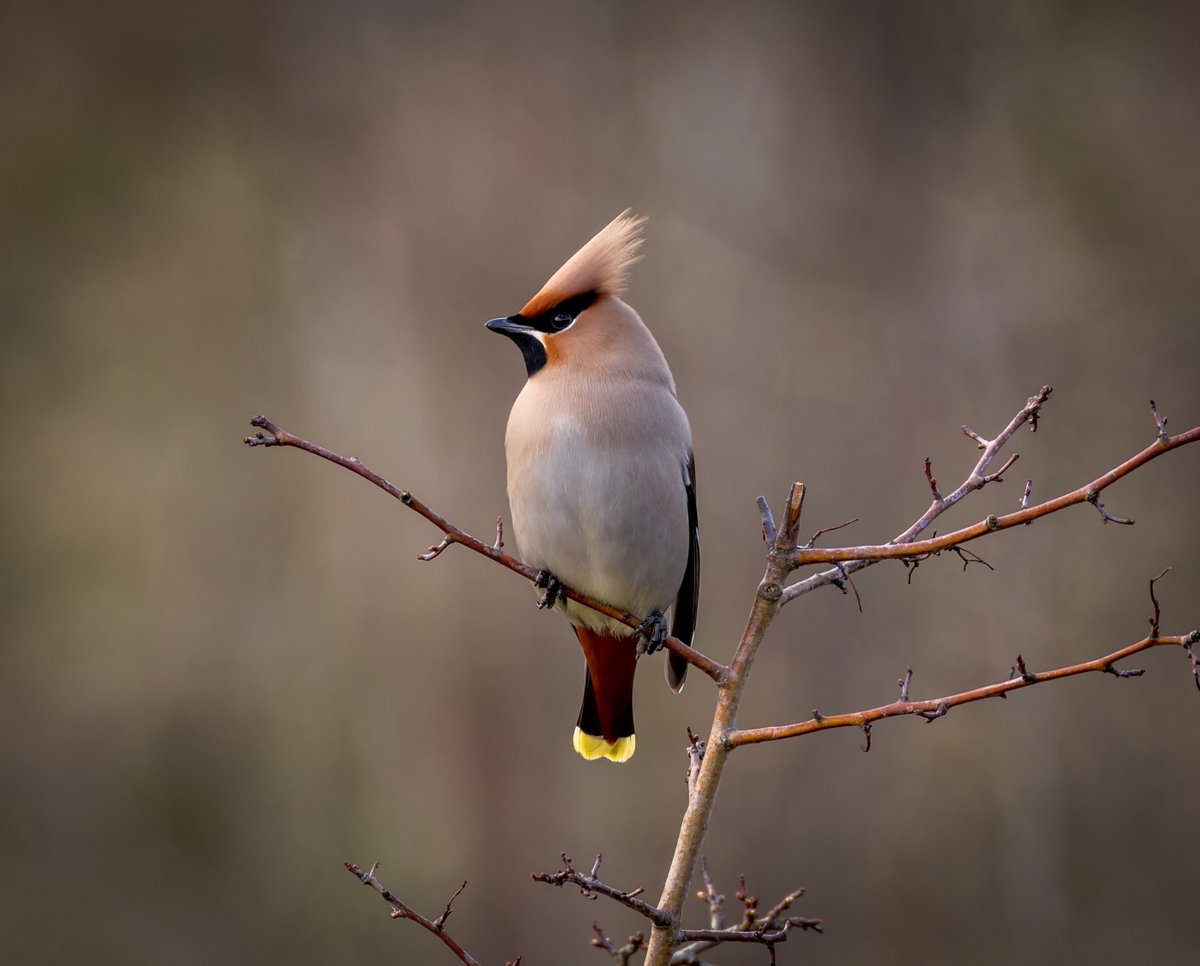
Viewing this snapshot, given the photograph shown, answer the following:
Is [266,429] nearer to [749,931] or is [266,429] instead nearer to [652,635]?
[749,931]

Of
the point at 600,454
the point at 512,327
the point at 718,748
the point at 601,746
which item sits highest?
the point at 512,327

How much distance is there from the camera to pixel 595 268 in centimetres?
301

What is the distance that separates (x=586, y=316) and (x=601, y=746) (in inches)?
42.1

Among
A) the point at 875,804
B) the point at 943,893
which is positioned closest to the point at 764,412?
the point at 875,804

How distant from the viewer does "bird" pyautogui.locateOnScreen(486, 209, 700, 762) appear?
2.90m

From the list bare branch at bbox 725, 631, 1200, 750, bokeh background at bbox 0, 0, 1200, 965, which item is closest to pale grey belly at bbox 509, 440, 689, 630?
bare branch at bbox 725, 631, 1200, 750

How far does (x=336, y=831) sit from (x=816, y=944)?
2544 millimetres

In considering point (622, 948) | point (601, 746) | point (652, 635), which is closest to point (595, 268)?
point (652, 635)

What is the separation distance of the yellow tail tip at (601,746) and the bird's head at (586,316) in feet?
3.03

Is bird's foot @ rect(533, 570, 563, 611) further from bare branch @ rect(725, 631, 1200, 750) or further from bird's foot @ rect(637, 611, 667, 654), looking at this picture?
bare branch @ rect(725, 631, 1200, 750)

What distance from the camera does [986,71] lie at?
739 centimetres

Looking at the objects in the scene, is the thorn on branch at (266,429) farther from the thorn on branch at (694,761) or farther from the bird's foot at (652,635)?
the bird's foot at (652,635)

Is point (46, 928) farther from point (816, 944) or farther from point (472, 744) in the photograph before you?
point (816, 944)

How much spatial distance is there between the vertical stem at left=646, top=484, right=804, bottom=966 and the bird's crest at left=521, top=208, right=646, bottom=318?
126cm
